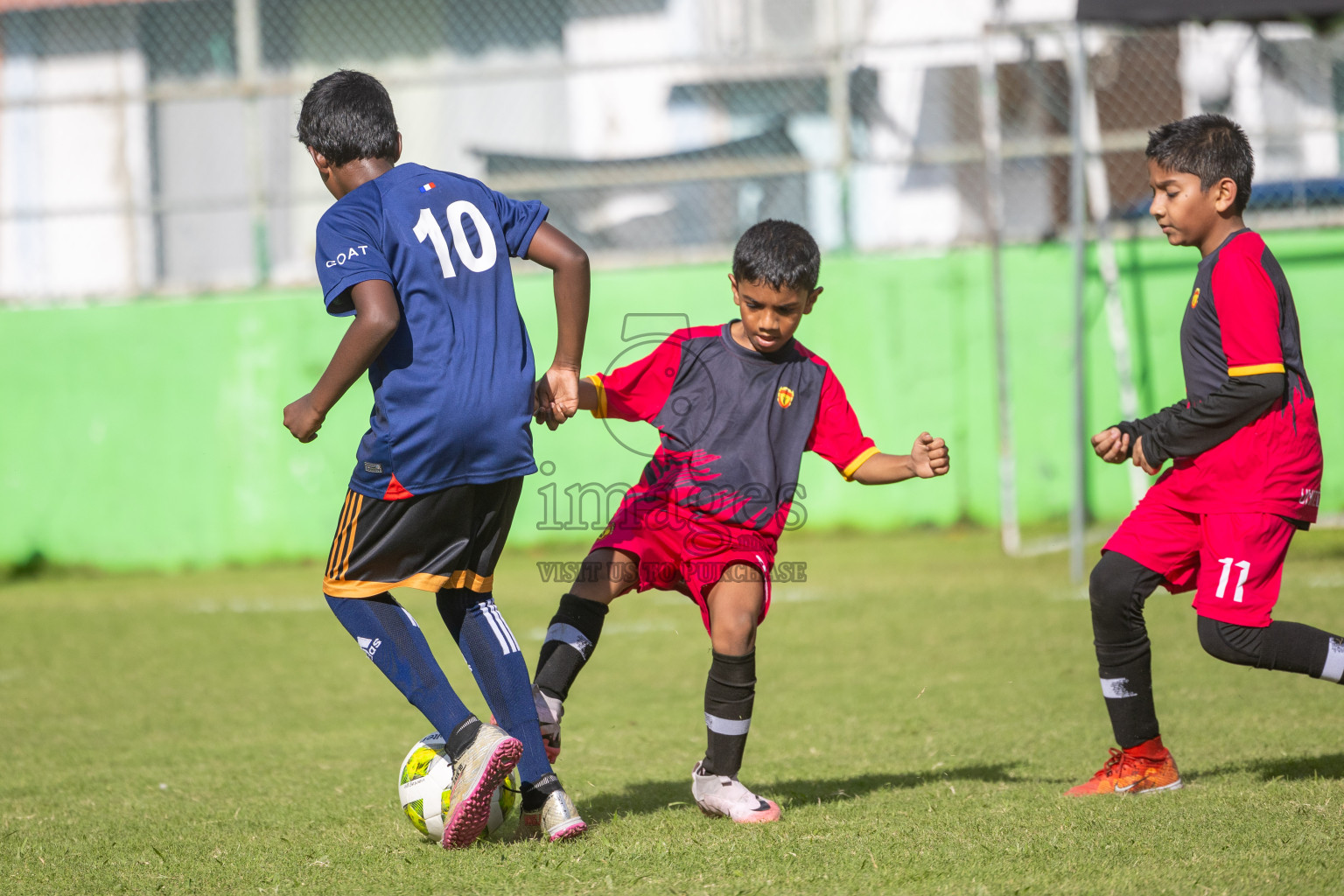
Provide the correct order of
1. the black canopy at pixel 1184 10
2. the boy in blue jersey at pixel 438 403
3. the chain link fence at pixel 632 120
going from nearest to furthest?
the boy in blue jersey at pixel 438 403
the black canopy at pixel 1184 10
the chain link fence at pixel 632 120

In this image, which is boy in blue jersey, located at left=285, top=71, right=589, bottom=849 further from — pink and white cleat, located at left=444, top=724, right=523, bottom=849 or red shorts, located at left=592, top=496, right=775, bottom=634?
red shorts, located at left=592, top=496, right=775, bottom=634

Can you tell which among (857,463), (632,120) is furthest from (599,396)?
(632,120)

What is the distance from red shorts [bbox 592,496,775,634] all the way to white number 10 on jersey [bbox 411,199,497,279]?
855 mm

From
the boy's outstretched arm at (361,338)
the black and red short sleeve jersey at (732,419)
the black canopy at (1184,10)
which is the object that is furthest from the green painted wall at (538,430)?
the boy's outstretched arm at (361,338)

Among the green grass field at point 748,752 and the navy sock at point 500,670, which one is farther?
the navy sock at point 500,670

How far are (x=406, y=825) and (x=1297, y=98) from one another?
9.71 m

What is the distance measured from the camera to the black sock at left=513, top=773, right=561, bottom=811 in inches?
127

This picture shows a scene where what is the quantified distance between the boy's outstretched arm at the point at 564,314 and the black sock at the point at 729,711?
79 centimetres

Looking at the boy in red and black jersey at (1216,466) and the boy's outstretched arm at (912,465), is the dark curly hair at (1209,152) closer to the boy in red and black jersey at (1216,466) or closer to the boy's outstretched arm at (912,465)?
the boy in red and black jersey at (1216,466)

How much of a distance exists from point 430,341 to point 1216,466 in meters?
2.01

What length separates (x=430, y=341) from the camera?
3.08 m

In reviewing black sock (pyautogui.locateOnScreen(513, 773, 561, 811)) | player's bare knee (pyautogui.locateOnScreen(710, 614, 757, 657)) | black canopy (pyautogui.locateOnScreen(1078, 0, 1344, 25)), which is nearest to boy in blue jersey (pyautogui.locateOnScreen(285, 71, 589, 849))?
black sock (pyautogui.locateOnScreen(513, 773, 561, 811))

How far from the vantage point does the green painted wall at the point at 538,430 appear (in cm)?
912

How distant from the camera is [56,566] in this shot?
31.6ft
